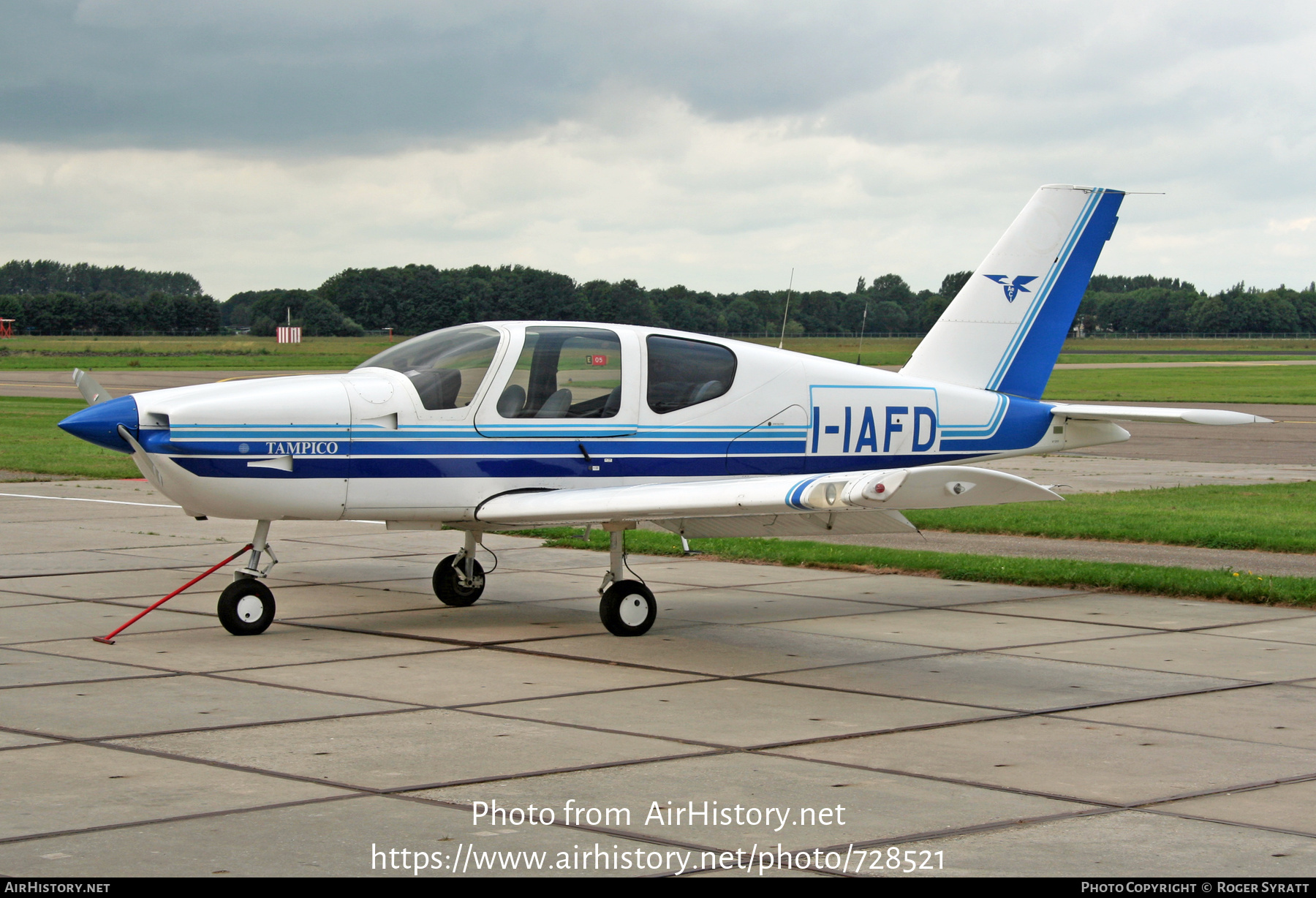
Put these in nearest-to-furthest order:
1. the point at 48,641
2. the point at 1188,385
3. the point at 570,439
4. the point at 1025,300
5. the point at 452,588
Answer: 1. the point at 48,641
2. the point at 570,439
3. the point at 452,588
4. the point at 1025,300
5. the point at 1188,385

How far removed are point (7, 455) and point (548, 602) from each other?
16.8 m

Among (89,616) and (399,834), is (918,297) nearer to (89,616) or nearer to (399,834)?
(89,616)

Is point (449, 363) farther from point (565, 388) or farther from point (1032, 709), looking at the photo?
point (1032, 709)

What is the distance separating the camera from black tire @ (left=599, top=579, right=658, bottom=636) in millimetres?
9320

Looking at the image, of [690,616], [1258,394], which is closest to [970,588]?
[690,616]

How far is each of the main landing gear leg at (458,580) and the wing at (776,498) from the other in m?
1.21

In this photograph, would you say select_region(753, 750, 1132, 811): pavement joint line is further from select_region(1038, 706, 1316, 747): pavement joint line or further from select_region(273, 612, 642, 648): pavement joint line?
select_region(273, 612, 642, 648): pavement joint line

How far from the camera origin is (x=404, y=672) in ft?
26.7

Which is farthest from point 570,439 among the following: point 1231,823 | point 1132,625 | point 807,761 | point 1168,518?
point 1168,518

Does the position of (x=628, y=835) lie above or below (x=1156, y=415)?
below

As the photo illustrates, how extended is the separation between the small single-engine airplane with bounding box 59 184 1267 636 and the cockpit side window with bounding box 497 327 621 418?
1cm

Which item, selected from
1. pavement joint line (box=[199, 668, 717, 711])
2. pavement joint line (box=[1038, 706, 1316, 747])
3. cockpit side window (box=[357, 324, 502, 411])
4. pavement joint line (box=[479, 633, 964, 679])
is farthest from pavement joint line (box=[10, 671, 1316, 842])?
cockpit side window (box=[357, 324, 502, 411])

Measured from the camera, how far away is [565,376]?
9625 mm

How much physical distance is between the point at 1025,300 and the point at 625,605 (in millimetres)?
4652
